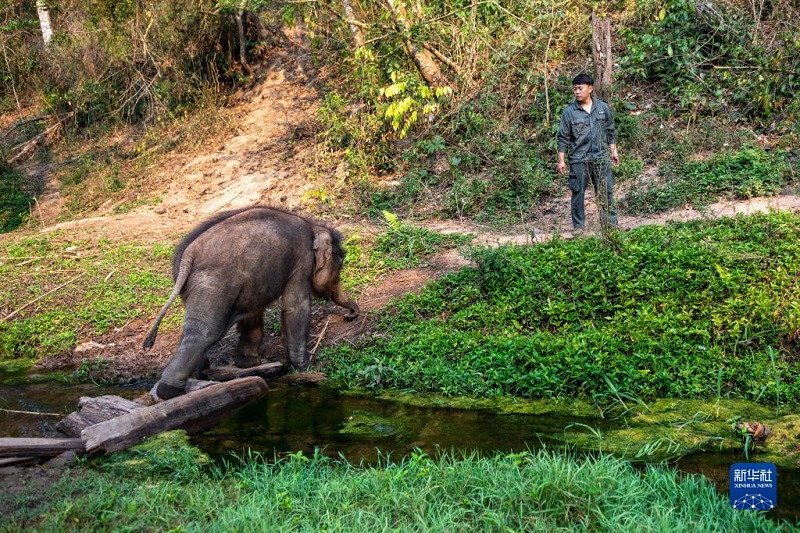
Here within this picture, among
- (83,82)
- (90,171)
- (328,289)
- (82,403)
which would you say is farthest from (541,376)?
(83,82)

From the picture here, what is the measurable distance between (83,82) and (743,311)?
1589 centimetres

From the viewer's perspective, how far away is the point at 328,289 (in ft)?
26.1

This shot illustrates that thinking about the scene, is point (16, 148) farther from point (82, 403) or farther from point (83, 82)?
point (82, 403)

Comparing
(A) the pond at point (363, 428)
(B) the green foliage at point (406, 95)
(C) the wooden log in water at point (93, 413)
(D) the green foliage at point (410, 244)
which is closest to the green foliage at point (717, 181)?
(D) the green foliage at point (410, 244)

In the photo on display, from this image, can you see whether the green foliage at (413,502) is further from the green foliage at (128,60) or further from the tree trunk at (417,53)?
the green foliage at (128,60)

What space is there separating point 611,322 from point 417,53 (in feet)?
23.1

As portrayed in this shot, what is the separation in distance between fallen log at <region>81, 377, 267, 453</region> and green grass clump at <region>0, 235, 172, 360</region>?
3.18m

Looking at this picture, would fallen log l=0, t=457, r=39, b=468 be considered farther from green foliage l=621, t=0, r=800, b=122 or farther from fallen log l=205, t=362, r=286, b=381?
green foliage l=621, t=0, r=800, b=122

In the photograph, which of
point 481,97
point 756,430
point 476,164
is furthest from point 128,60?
point 756,430

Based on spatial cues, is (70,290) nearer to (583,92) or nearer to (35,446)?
(35,446)

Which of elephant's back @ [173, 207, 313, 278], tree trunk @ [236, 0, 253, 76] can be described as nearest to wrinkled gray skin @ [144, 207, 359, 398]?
elephant's back @ [173, 207, 313, 278]

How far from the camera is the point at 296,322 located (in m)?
7.54

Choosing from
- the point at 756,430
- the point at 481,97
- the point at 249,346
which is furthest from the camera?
the point at 481,97

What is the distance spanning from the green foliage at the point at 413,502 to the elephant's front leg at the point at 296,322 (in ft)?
9.25
